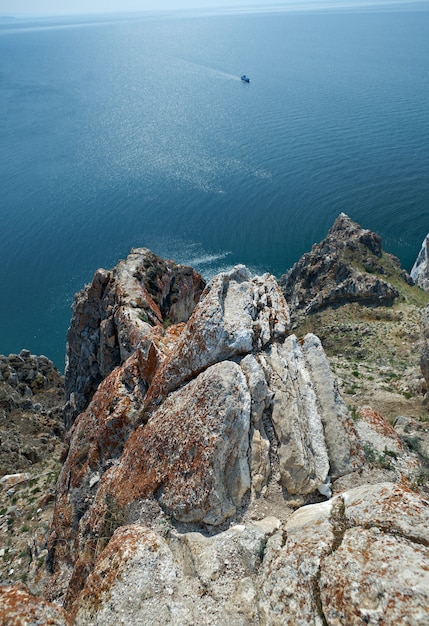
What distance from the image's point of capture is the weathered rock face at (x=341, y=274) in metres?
54.0

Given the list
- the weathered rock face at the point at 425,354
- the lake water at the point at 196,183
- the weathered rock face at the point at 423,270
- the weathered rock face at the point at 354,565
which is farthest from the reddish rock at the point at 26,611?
the weathered rock face at the point at 423,270

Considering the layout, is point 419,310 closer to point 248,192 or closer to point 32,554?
point 32,554

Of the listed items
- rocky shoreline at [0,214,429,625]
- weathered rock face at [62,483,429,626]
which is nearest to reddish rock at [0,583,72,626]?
rocky shoreline at [0,214,429,625]

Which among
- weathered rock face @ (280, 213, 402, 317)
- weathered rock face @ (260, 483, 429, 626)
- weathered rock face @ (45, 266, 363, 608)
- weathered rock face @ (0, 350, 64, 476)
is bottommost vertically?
weathered rock face @ (260, 483, 429, 626)

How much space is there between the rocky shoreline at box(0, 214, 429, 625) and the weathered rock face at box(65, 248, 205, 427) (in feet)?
0.93

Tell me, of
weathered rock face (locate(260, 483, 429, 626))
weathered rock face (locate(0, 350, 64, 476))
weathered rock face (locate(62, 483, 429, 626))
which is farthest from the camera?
weathered rock face (locate(0, 350, 64, 476))

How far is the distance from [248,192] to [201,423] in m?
97.4

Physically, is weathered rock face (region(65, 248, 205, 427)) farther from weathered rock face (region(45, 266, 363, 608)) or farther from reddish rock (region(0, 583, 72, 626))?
reddish rock (region(0, 583, 72, 626))

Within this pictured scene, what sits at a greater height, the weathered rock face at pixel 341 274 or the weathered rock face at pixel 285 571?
the weathered rock face at pixel 341 274

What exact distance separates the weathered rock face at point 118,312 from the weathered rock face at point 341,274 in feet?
91.4

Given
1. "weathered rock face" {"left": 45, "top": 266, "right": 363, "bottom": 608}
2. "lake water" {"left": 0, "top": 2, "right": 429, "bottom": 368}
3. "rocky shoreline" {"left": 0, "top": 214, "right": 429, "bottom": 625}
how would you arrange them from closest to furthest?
"rocky shoreline" {"left": 0, "top": 214, "right": 429, "bottom": 625} → "weathered rock face" {"left": 45, "top": 266, "right": 363, "bottom": 608} → "lake water" {"left": 0, "top": 2, "right": 429, "bottom": 368}

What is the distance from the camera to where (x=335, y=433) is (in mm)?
14062

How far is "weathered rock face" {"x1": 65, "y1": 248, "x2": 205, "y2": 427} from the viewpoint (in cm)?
2520

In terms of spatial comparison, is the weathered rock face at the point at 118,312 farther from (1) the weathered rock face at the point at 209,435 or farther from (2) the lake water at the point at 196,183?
(2) the lake water at the point at 196,183
